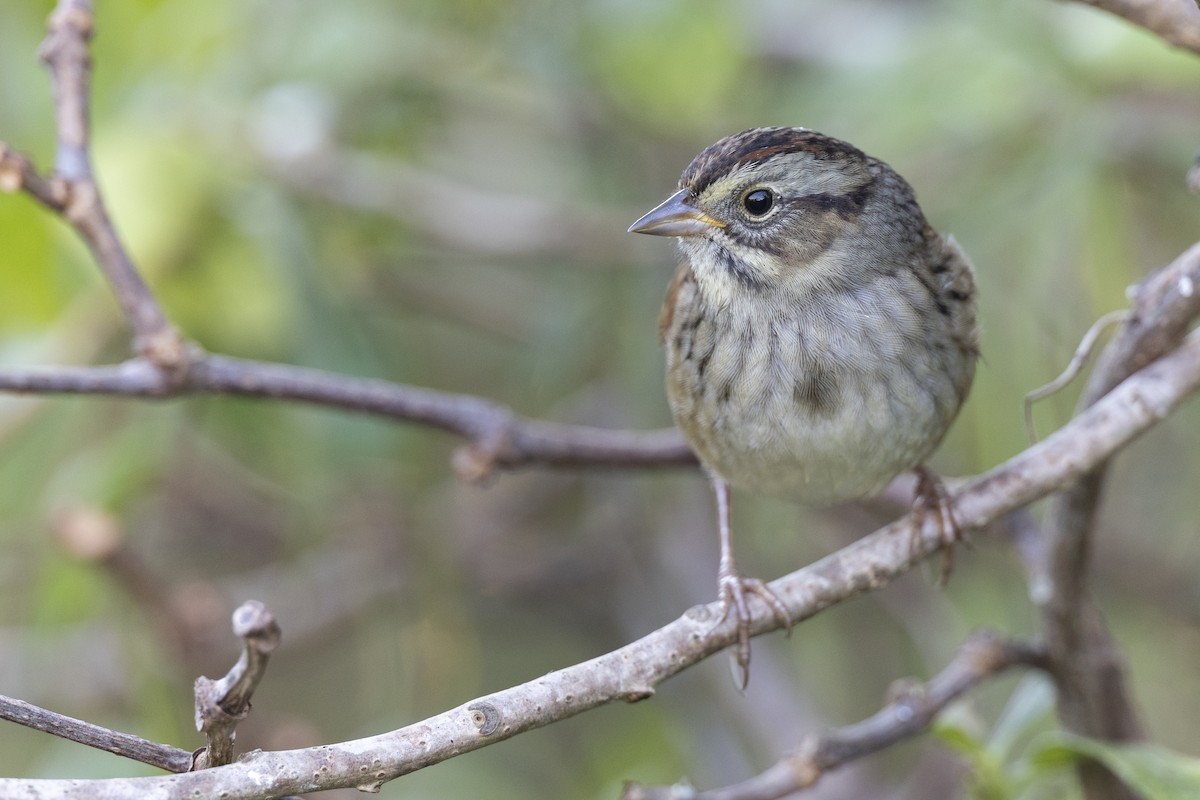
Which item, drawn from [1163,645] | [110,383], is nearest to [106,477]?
[110,383]

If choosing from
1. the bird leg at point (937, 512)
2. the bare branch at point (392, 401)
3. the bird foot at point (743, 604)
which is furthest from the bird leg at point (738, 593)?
the bird leg at point (937, 512)

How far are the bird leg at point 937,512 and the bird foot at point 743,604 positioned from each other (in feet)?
0.89

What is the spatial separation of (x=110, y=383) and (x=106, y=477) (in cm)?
80

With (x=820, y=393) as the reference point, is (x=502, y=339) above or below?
above

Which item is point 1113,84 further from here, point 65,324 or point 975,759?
point 65,324

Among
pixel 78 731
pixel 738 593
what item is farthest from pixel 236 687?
pixel 738 593

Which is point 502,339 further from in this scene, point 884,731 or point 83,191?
point 884,731

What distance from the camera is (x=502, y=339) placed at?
4520 millimetres

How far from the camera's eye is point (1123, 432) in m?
2.18

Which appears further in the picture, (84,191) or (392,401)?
(392,401)

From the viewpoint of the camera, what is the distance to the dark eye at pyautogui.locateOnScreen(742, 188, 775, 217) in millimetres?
2719

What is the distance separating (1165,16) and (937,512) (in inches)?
36.8

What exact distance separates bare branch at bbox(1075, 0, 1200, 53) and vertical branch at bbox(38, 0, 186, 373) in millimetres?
1660

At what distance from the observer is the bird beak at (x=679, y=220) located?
2691 mm
